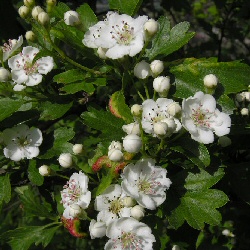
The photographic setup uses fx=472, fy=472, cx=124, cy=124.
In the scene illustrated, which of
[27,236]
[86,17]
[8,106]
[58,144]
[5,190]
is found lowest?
[27,236]

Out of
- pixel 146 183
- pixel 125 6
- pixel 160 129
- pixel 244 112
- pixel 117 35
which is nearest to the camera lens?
pixel 160 129

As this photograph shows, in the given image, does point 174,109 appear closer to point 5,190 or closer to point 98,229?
point 98,229

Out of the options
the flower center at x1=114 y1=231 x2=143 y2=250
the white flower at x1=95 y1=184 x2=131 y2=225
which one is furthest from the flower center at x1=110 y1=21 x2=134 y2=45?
the flower center at x1=114 y1=231 x2=143 y2=250

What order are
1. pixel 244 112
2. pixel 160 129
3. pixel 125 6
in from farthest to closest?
1. pixel 244 112
2. pixel 125 6
3. pixel 160 129

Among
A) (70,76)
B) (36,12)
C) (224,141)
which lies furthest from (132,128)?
(36,12)

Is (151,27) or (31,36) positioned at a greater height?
(151,27)

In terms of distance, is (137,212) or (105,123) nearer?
(137,212)

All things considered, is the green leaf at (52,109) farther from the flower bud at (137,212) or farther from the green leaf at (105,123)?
the flower bud at (137,212)

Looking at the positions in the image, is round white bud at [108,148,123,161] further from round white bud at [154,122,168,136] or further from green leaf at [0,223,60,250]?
green leaf at [0,223,60,250]
